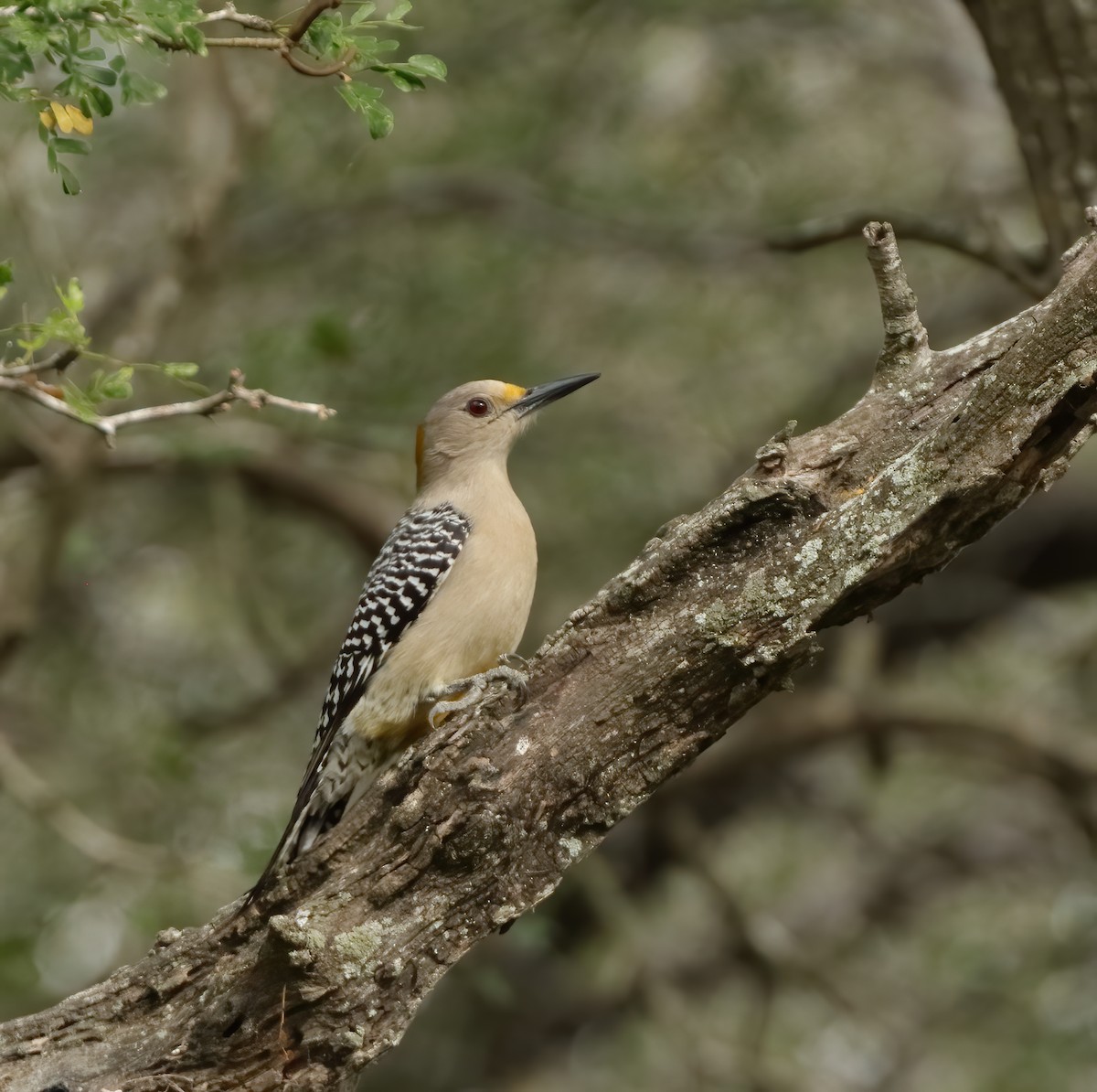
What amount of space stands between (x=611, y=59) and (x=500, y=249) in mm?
1675

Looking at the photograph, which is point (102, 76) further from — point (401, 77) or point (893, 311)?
point (893, 311)

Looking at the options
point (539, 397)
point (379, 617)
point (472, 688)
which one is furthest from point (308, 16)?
point (539, 397)

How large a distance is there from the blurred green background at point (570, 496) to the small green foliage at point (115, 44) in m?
4.10

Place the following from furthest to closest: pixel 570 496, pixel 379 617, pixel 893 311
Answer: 1. pixel 570 496
2. pixel 379 617
3. pixel 893 311

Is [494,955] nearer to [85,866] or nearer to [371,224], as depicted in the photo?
[85,866]

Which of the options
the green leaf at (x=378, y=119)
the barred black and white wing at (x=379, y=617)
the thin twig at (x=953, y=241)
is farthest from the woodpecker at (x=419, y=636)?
the green leaf at (x=378, y=119)

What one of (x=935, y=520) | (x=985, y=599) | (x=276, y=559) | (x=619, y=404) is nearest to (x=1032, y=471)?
(x=935, y=520)

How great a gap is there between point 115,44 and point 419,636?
9.71ft

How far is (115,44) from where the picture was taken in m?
3.63

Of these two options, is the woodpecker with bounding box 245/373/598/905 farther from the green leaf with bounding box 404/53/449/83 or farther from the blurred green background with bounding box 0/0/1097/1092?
the green leaf with bounding box 404/53/449/83

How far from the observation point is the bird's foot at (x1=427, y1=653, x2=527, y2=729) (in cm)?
425

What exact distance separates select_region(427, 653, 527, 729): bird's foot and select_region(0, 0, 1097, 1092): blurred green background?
2.44m

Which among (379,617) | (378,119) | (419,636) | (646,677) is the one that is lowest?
(646,677)

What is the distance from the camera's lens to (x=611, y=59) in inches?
418
